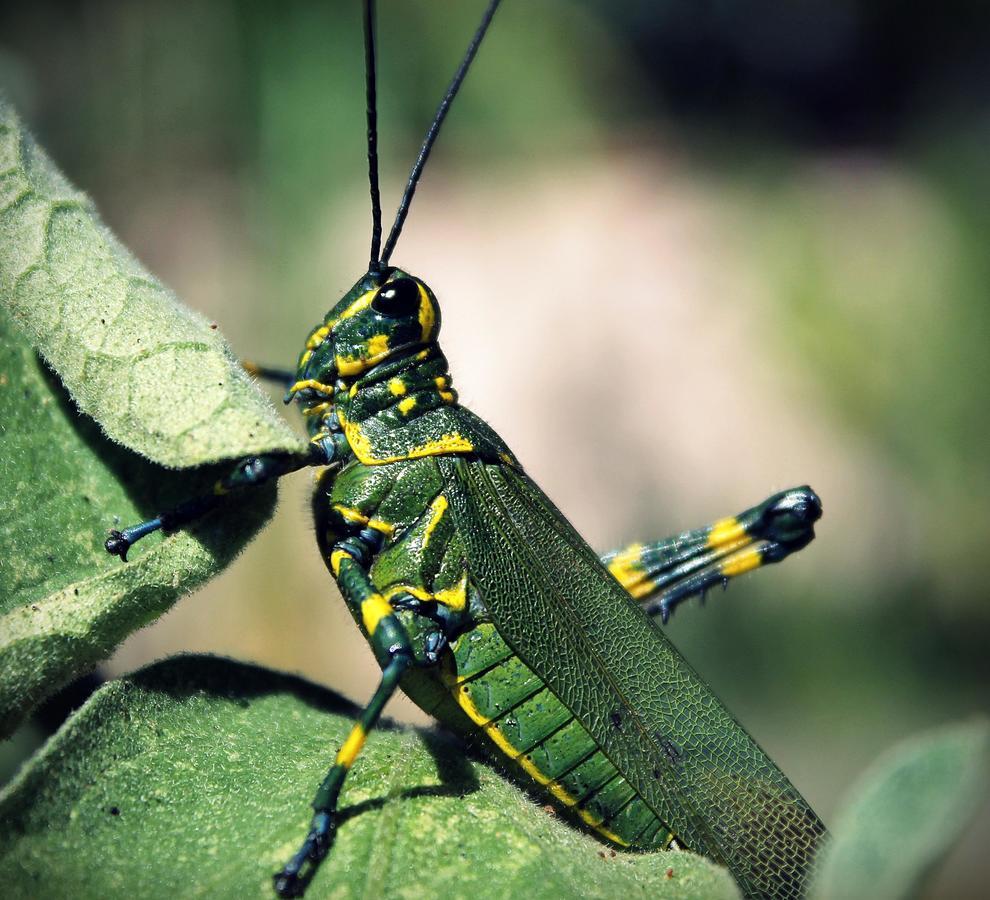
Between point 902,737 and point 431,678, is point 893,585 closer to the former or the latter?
point 902,737

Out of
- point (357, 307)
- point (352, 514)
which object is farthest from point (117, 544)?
point (357, 307)

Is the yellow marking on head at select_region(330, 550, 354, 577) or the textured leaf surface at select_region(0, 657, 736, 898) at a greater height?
the yellow marking on head at select_region(330, 550, 354, 577)

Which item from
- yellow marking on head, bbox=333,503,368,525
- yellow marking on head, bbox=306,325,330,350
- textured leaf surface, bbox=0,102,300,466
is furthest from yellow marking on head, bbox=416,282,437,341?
textured leaf surface, bbox=0,102,300,466

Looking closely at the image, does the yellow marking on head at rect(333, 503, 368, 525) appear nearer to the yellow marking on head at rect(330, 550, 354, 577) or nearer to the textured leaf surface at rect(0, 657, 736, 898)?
the yellow marking on head at rect(330, 550, 354, 577)

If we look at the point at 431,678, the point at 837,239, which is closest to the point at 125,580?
the point at 431,678

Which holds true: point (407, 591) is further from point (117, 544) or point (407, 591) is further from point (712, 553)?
point (712, 553)

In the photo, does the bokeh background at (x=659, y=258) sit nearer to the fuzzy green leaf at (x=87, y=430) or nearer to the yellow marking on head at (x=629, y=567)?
the yellow marking on head at (x=629, y=567)

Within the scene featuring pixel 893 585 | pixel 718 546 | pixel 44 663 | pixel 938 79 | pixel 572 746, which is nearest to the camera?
pixel 44 663
